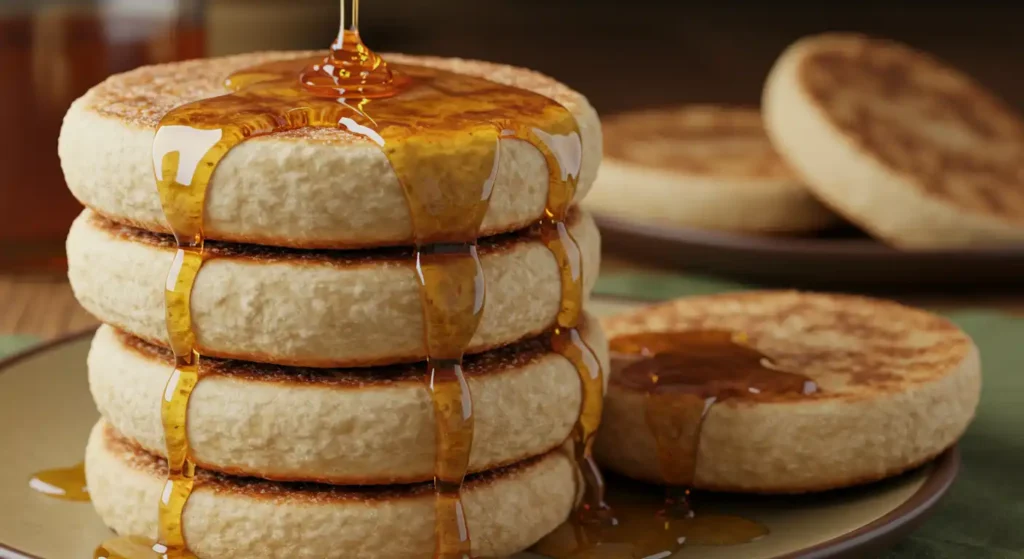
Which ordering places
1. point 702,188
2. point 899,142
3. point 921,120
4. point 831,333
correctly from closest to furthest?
1. point 831,333
2. point 702,188
3. point 899,142
4. point 921,120

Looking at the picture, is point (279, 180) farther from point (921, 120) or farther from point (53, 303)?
point (921, 120)

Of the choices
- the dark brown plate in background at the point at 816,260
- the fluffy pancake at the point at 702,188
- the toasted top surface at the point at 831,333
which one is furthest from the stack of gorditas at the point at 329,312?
the fluffy pancake at the point at 702,188

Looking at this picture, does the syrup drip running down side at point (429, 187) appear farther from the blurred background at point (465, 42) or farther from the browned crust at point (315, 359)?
the blurred background at point (465, 42)

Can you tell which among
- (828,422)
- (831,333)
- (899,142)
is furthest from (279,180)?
(899,142)

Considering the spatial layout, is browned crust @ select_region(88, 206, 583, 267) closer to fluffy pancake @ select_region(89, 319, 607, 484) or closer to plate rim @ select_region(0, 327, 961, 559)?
fluffy pancake @ select_region(89, 319, 607, 484)

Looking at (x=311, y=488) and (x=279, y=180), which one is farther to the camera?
(x=311, y=488)

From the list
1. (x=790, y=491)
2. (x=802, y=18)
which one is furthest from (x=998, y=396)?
(x=802, y=18)

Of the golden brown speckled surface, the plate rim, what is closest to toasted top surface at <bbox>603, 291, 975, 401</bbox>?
the plate rim

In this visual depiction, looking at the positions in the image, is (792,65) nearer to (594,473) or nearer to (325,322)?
Result: (594,473)
